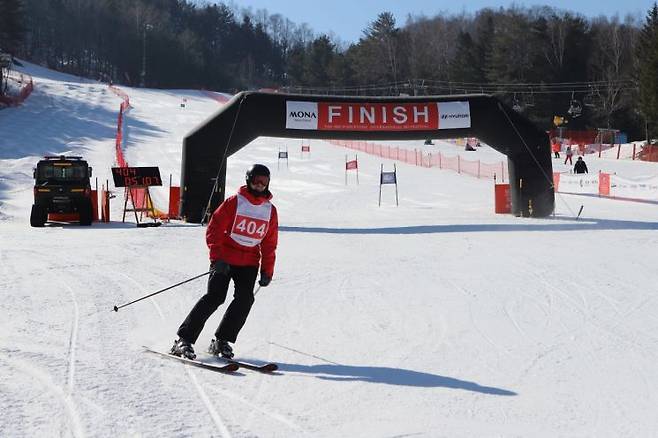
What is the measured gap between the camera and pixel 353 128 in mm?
20688

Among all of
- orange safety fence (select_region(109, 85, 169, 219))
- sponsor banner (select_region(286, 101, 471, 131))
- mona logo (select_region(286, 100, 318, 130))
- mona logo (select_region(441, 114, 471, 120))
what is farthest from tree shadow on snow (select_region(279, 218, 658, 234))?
orange safety fence (select_region(109, 85, 169, 219))

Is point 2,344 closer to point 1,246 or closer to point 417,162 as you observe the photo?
point 1,246

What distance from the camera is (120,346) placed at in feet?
22.9

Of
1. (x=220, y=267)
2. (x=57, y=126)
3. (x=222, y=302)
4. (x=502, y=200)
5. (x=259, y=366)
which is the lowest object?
(x=259, y=366)

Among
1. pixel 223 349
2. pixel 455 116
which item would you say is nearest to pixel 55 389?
pixel 223 349

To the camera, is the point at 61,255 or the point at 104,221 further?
the point at 104,221

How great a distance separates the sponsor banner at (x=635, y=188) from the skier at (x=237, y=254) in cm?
2456

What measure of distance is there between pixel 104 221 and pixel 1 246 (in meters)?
6.60

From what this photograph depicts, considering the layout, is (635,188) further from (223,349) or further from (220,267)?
(220,267)

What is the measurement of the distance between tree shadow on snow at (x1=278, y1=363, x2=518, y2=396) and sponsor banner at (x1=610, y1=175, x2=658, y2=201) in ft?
79.5

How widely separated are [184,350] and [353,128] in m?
14.8

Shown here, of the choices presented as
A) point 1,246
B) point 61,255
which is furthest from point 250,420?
point 1,246

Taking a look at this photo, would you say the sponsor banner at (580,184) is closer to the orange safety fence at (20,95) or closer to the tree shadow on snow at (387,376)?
the tree shadow on snow at (387,376)

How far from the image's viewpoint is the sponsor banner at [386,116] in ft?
67.2
